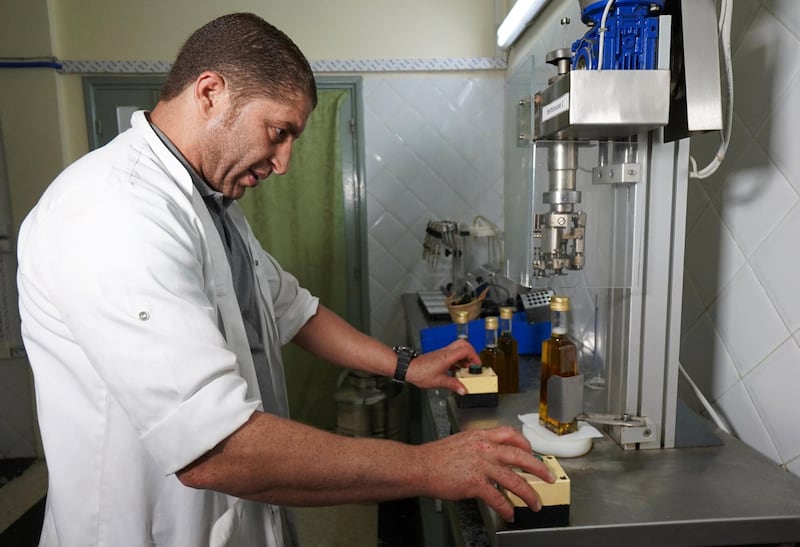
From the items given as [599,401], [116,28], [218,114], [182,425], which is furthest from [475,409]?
[116,28]

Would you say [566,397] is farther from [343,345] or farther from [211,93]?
[211,93]

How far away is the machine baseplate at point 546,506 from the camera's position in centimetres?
68

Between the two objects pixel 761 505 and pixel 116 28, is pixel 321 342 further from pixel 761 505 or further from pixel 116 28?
pixel 116 28

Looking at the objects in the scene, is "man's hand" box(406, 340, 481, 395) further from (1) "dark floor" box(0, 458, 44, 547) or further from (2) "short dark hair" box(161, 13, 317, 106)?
(1) "dark floor" box(0, 458, 44, 547)

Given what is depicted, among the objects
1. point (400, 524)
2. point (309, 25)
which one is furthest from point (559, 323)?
point (309, 25)

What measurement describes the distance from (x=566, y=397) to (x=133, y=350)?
648mm

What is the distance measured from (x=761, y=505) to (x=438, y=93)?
7.22 ft

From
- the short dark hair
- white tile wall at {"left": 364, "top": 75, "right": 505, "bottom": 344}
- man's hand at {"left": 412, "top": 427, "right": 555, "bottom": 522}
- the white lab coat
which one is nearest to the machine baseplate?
man's hand at {"left": 412, "top": 427, "right": 555, "bottom": 522}

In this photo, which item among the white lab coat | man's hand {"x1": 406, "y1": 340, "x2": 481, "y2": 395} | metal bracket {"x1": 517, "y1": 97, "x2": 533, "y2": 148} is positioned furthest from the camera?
man's hand {"x1": 406, "y1": 340, "x2": 481, "y2": 395}

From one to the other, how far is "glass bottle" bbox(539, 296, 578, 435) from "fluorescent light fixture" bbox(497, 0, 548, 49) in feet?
3.95

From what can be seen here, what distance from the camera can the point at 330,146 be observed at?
8.48ft

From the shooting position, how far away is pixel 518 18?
188 centimetres

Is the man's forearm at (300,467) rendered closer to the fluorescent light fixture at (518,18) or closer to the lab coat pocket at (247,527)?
the lab coat pocket at (247,527)

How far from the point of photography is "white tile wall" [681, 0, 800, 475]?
0.88 metres
